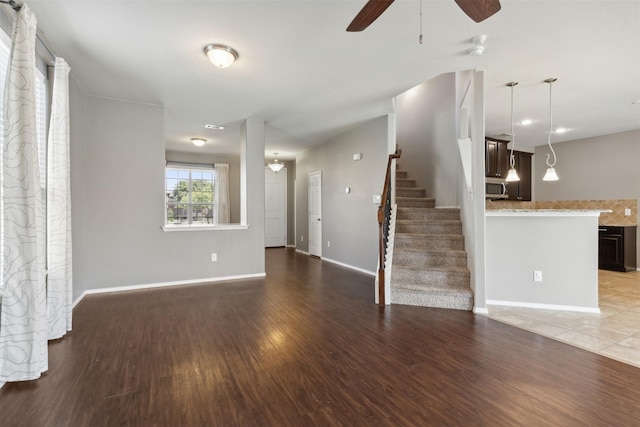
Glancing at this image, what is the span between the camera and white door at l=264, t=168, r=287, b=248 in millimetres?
9008

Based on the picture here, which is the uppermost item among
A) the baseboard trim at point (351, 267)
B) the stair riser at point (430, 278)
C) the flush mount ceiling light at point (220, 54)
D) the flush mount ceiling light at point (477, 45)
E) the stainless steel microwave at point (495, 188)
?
the flush mount ceiling light at point (477, 45)

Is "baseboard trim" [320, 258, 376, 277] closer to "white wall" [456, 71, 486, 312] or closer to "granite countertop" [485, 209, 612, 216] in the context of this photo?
"white wall" [456, 71, 486, 312]

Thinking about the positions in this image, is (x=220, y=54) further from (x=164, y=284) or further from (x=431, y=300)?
(x=431, y=300)

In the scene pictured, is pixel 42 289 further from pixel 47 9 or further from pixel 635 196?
pixel 635 196

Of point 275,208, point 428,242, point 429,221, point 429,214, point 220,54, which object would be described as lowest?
point 428,242

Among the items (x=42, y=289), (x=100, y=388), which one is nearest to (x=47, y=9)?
(x=42, y=289)

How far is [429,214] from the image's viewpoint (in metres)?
4.64

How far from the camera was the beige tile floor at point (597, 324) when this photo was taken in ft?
8.24

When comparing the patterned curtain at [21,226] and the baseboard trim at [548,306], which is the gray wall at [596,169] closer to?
the baseboard trim at [548,306]

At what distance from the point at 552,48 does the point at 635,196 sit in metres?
4.97

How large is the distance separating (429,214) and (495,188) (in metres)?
2.68

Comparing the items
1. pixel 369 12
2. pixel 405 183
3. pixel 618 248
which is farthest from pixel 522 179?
pixel 369 12

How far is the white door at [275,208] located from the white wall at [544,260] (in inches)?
252

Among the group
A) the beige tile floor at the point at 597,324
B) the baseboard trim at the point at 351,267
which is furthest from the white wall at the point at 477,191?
the baseboard trim at the point at 351,267
